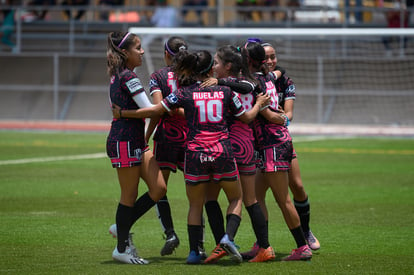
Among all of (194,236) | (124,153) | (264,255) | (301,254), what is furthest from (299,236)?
(124,153)

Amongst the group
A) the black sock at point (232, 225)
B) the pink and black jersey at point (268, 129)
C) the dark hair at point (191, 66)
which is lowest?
the black sock at point (232, 225)

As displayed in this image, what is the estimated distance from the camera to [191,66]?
7.26m

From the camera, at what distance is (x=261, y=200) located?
320 inches

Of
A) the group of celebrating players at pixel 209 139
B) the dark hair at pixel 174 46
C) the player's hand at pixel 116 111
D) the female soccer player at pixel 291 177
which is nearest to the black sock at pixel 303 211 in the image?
the female soccer player at pixel 291 177

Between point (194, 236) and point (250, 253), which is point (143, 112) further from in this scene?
point (250, 253)

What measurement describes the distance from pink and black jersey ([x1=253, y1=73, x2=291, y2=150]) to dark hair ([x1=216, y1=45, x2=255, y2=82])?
189 millimetres

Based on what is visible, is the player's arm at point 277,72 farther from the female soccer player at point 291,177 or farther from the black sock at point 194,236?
the black sock at point 194,236

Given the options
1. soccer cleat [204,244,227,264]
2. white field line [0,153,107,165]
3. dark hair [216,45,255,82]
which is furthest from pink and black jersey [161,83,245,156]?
white field line [0,153,107,165]

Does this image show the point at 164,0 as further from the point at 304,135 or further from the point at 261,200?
the point at 261,200

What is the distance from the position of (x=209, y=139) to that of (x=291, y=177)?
4.58 feet

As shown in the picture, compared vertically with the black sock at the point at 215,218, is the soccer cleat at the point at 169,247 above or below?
below

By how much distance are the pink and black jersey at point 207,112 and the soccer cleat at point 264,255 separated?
1075mm

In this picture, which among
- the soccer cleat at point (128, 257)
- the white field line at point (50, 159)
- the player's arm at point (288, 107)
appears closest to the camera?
the soccer cleat at point (128, 257)

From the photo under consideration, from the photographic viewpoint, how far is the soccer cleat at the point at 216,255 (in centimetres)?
715
